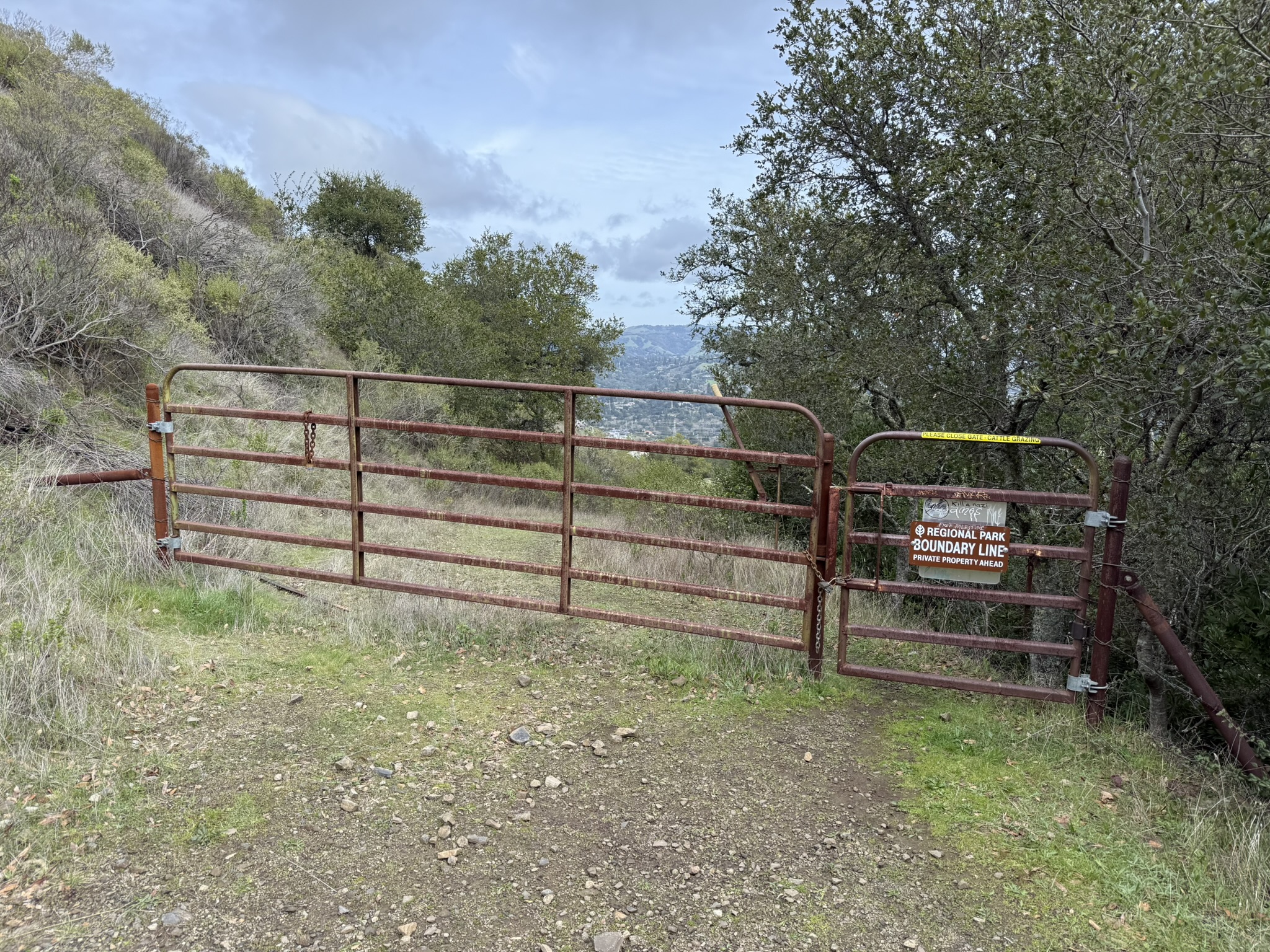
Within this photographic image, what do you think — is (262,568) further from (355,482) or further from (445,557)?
(445,557)

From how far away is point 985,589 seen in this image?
14.8 feet

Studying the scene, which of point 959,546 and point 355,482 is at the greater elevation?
point 355,482

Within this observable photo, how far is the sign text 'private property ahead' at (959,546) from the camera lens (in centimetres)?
431

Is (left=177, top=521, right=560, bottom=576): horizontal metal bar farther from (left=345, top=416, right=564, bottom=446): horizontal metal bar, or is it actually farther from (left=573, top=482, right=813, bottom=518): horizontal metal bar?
(left=345, top=416, right=564, bottom=446): horizontal metal bar

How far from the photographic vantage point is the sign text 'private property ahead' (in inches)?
170

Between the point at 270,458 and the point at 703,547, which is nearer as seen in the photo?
the point at 703,547

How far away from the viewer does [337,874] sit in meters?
3.02

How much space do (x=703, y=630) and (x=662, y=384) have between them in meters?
18.5

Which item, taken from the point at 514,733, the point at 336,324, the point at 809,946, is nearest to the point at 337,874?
the point at 514,733

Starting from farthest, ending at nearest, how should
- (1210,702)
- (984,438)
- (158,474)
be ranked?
(158,474)
(984,438)
(1210,702)

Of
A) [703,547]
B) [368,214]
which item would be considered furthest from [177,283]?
[368,214]

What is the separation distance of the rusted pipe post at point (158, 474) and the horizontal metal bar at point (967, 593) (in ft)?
16.8

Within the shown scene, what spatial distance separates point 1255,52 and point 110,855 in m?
6.28

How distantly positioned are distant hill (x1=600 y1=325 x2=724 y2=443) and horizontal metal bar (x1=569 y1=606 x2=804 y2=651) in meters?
1.24
